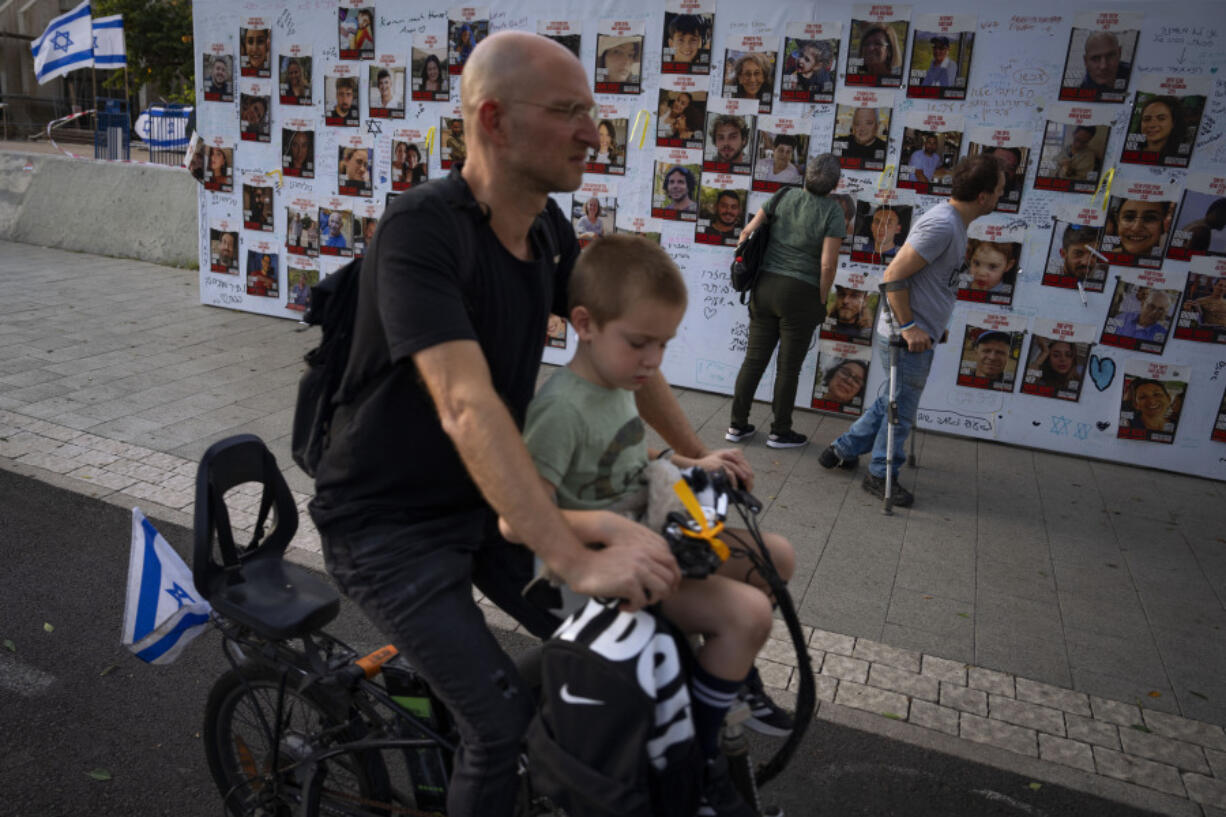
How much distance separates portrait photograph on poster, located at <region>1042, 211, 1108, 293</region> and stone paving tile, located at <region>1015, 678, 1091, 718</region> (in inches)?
148

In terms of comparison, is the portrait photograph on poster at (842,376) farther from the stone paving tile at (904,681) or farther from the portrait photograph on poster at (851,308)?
the stone paving tile at (904,681)

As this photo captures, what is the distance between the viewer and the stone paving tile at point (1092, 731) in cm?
352

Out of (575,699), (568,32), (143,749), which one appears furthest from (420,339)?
(568,32)

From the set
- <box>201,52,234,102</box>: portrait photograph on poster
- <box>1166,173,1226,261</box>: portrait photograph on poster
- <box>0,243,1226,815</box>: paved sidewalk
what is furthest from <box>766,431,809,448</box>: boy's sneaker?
<box>201,52,234,102</box>: portrait photograph on poster

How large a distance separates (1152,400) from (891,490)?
2369 millimetres

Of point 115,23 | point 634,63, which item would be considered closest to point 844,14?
point 634,63

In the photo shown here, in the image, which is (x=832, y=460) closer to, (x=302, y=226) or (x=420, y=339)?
(x=420, y=339)

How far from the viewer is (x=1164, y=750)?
348cm

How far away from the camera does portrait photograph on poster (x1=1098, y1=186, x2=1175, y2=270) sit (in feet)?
21.0

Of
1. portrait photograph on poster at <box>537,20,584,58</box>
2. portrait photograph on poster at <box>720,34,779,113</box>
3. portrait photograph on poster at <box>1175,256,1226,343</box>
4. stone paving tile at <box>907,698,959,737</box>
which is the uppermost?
portrait photograph on poster at <box>537,20,584,58</box>

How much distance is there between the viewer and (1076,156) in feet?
21.3

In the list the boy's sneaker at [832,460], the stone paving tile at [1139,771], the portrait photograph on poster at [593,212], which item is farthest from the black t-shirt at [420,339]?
the portrait photograph on poster at [593,212]

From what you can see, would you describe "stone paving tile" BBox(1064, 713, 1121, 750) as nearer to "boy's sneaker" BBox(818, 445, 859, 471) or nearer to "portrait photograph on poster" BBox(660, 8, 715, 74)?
"boy's sneaker" BBox(818, 445, 859, 471)

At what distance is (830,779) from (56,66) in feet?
48.7
